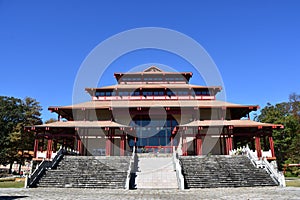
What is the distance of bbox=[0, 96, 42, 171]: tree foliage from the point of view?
38.8 meters

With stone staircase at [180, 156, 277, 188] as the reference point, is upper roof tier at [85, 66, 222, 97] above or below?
above

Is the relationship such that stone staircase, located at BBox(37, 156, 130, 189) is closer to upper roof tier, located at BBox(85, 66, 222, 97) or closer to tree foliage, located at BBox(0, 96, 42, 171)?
upper roof tier, located at BBox(85, 66, 222, 97)

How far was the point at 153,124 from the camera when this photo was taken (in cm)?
2730

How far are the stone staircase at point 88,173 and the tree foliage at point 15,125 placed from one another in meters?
24.1

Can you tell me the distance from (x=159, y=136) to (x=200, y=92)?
8123 millimetres

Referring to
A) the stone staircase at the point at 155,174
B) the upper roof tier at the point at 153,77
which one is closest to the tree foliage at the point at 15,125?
the upper roof tier at the point at 153,77

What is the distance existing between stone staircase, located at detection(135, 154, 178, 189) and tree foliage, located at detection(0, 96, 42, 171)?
2723 cm

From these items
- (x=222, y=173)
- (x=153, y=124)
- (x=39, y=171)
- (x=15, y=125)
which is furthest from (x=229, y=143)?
(x=15, y=125)

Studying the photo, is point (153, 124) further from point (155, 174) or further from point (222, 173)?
point (222, 173)

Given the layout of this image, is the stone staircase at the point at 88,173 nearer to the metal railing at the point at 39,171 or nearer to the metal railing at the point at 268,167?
the metal railing at the point at 39,171

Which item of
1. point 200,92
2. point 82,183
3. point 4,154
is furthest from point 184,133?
point 4,154

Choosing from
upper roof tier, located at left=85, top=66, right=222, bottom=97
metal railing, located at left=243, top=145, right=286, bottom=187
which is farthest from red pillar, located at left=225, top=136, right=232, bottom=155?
upper roof tier, located at left=85, top=66, right=222, bottom=97

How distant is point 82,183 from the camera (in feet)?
49.6

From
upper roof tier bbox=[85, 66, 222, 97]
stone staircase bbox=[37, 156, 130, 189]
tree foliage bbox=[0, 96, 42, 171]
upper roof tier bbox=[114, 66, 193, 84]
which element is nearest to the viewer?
stone staircase bbox=[37, 156, 130, 189]
